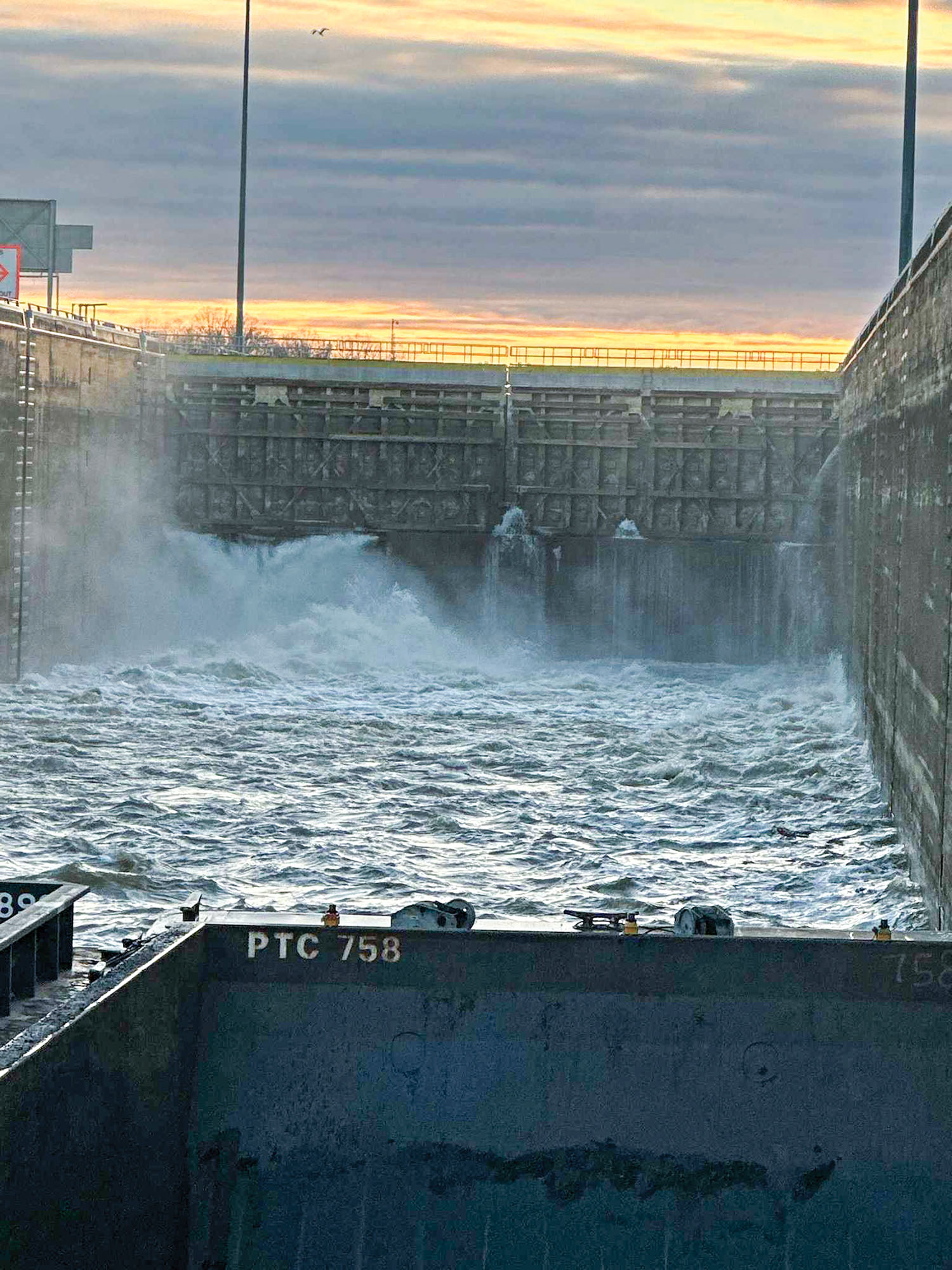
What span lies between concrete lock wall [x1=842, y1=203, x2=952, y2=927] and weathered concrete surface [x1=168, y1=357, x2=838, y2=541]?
36.6ft

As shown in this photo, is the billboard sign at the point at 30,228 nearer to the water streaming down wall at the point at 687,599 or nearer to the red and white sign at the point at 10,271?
the red and white sign at the point at 10,271

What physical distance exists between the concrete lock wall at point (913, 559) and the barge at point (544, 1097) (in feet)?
18.6

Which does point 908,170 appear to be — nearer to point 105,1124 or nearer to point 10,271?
point 10,271

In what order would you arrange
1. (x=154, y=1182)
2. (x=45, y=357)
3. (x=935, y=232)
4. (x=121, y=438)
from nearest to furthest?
(x=154, y=1182), (x=935, y=232), (x=45, y=357), (x=121, y=438)

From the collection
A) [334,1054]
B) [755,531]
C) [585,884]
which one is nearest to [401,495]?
[755,531]

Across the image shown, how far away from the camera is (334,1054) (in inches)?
347

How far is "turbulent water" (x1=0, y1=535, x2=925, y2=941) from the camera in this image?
61.3 feet

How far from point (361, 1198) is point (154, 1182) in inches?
42.1

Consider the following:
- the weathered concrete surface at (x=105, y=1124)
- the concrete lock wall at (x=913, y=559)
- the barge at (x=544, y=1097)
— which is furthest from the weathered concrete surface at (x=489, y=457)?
the weathered concrete surface at (x=105, y=1124)

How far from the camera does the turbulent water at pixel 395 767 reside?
18688mm

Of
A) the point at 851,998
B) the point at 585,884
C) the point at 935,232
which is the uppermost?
the point at 935,232

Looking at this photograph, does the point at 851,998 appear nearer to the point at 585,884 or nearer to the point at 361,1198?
the point at 361,1198

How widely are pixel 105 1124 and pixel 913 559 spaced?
44.6 ft

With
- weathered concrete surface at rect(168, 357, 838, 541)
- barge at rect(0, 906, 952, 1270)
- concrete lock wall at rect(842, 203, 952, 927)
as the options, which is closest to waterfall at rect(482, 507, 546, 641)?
weathered concrete surface at rect(168, 357, 838, 541)
